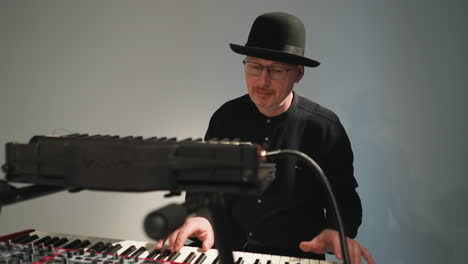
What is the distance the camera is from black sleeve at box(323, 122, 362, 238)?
221cm

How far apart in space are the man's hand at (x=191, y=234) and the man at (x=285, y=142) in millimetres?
258

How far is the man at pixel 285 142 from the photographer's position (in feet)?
6.89

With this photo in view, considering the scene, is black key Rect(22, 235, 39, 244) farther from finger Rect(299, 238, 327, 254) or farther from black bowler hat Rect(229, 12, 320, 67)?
black bowler hat Rect(229, 12, 320, 67)

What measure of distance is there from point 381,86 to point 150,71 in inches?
73.5

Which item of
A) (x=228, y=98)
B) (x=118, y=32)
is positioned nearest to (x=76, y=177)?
(x=228, y=98)

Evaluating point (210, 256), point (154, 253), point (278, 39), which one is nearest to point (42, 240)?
point (154, 253)

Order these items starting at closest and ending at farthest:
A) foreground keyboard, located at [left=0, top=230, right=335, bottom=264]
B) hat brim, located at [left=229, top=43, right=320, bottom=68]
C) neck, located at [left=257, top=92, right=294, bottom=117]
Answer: foreground keyboard, located at [left=0, top=230, right=335, bottom=264]
hat brim, located at [left=229, top=43, right=320, bottom=68]
neck, located at [left=257, top=92, right=294, bottom=117]

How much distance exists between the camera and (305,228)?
7.55ft

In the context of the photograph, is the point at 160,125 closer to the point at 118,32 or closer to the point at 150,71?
the point at 150,71

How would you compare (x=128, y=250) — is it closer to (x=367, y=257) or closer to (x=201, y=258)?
(x=201, y=258)

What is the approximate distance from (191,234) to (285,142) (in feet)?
2.93

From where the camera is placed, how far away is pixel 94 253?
58.3 inches

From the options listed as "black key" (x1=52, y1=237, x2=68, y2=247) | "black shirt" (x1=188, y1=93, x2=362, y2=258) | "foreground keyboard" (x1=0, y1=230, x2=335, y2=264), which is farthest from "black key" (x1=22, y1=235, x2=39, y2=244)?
"black shirt" (x1=188, y1=93, x2=362, y2=258)

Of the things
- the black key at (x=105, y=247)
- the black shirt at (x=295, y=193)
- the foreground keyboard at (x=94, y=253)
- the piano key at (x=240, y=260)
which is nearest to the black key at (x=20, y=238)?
the foreground keyboard at (x=94, y=253)
